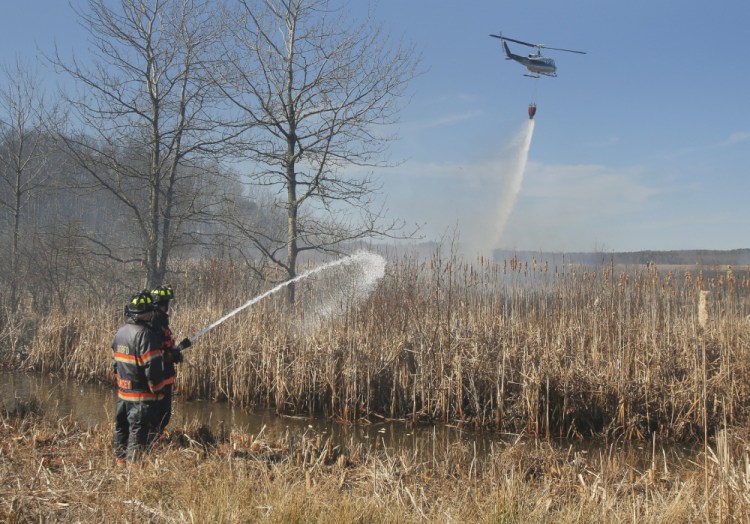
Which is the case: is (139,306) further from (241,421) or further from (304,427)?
(241,421)

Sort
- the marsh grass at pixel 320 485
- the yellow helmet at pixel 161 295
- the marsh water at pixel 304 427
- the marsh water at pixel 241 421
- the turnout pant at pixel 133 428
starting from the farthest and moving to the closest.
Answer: the marsh water at pixel 241 421
the marsh water at pixel 304 427
the yellow helmet at pixel 161 295
the turnout pant at pixel 133 428
the marsh grass at pixel 320 485

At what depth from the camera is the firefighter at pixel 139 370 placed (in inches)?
223

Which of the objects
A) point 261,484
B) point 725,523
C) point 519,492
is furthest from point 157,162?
point 725,523

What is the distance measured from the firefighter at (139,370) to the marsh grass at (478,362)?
12.3 feet

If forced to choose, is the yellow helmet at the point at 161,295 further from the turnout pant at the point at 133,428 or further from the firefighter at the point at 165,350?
the turnout pant at the point at 133,428

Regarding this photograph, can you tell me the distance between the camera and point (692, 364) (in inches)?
332

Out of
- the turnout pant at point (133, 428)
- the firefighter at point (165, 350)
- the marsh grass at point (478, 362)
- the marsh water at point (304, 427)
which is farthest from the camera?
the marsh grass at point (478, 362)

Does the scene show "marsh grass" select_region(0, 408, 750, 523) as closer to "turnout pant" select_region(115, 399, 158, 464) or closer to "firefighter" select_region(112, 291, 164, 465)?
"turnout pant" select_region(115, 399, 158, 464)

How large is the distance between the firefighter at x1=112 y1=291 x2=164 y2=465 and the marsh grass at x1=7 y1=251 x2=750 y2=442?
12.3 ft

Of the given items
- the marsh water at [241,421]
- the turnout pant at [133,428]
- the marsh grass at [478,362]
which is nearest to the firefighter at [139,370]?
the turnout pant at [133,428]

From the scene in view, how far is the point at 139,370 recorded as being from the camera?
574cm

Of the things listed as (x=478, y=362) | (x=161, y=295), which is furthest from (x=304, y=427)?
(x=161, y=295)

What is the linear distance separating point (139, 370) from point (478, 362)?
4829 millimetres

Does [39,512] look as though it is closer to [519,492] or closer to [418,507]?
[418,507]
